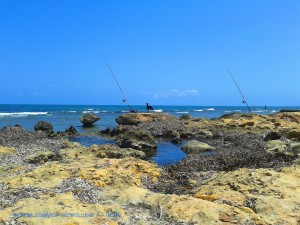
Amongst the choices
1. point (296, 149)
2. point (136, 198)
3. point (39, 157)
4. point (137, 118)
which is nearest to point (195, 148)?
point (296, 149)

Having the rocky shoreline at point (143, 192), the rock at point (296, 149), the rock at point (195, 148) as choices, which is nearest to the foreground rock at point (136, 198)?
the rocky shoreline at point (143, 192)

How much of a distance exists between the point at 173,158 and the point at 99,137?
1144 centimetres

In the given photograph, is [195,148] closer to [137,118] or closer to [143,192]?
[143,192]

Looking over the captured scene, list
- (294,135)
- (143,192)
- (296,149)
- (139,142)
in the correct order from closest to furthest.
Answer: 1. (143,192)
2. (296,149)
3. (139,142)
4. (294,135)

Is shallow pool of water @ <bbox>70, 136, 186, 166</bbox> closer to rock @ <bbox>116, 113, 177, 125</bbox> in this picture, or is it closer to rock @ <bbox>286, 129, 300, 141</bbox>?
rock @ <bbox>286, 129, 300, 141</bbox>

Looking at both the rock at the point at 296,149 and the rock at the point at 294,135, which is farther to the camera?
the rock at the point at 294,135

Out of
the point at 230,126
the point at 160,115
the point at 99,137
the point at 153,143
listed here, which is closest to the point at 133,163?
the point at 153,143

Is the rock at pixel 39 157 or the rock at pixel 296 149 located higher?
the rock at pixel 296 149

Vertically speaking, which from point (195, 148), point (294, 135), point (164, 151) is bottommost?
point (164, 151)

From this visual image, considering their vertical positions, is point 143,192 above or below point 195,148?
above

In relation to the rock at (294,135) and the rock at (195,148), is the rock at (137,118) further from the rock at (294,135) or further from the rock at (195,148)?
the rock at (294,135)

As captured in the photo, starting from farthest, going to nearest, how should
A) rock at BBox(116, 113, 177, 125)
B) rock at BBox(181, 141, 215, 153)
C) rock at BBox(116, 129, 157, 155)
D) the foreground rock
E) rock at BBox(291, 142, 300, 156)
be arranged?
rock at BBox(116, 113, 177, 125)
rock at BBox(116, 129, 157, 155)
rock at BBox(181, 141, 215, 153)
rock at BBox(291, 142, 300, 156)
the foreground rock

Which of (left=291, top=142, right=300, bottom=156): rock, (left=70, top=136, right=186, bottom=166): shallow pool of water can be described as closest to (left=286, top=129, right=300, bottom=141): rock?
(left=291, top=142, right=300, bottom=156): rock

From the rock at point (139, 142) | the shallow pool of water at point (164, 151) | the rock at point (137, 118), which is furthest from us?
the rock at point (137, 118)
